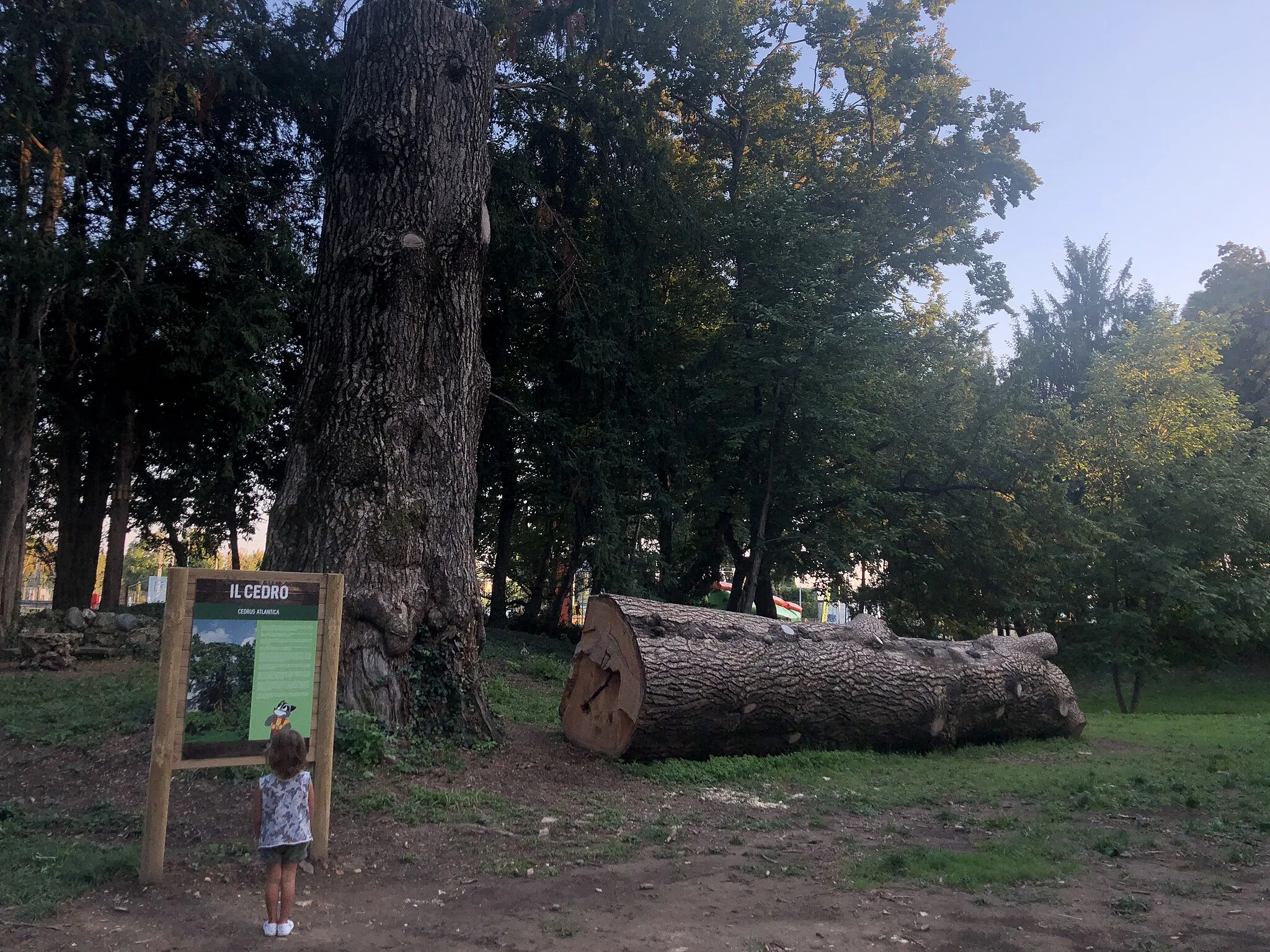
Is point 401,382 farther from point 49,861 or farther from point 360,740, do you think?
point 49,861

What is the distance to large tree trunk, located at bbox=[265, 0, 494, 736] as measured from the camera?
793cm

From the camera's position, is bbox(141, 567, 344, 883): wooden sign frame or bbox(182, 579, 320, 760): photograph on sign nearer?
bbox(141, 567, 344, 883): wooden sign frame

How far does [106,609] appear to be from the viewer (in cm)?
1669

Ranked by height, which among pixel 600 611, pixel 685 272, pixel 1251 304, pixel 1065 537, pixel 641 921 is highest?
pixel 1251 304

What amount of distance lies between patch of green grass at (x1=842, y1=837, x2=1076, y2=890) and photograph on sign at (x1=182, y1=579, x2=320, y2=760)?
3.37 meters

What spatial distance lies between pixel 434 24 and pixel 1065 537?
56.4 ft

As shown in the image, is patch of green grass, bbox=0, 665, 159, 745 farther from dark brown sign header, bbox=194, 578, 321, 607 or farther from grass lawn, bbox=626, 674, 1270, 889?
grass lawn, bbox=626, 674, 1270, 889

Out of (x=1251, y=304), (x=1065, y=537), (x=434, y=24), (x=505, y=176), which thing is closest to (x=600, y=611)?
(x=434, y=24)

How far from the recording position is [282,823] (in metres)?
4.50

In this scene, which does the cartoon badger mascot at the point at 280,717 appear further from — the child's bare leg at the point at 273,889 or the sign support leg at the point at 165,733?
the child's bare leg at the point at 273,889

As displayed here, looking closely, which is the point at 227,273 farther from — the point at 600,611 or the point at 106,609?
the point at 600,611

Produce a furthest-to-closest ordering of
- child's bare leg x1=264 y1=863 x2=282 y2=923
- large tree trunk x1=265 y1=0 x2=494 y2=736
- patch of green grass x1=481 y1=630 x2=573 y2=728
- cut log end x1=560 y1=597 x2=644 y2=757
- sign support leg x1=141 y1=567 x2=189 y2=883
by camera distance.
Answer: patch of green grass x1=481 y1=630 x2=573 y2=728 → cut log end x1=560 y1=597 x2=644 y2=757 → large tree trunk x1=265 y1=0 x2=494 y2=736 → sign support leg x1=141 y1=567 x2=189 y2=883 → child's bare leg x1=264 y1=863 x2=282 y2=923

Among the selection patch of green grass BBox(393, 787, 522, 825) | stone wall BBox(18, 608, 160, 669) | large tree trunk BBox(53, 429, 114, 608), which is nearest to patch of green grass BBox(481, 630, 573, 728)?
patch of green grass BBox(393, 787, 522, 825)

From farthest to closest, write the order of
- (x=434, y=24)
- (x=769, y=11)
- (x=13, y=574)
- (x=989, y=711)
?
(x=769, y=11) → (x=13, y=574) → (x=989, y=711) → (x=434, y=24)
